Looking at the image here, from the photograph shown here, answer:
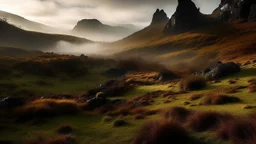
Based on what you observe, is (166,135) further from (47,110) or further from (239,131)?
(47,110)

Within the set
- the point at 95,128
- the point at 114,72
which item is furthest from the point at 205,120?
the point at 114,72

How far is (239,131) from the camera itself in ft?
37.8

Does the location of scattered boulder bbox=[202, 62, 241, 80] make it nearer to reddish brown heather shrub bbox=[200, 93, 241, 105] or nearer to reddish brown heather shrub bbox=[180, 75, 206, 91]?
reddish brown heather shrub bbox=[180, 75, 206, 91]

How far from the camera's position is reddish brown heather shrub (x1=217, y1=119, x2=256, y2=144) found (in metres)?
10.5

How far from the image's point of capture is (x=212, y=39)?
167500mm

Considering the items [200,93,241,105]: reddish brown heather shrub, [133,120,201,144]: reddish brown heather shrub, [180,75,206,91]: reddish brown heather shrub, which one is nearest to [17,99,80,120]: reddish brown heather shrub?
[200,93,241,105]: reddish brown heather shrub

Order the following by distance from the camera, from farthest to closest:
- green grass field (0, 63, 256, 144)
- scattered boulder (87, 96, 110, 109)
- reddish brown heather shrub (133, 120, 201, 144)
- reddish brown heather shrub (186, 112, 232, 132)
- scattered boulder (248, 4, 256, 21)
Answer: scattered boulder (248, 4, 256, 21) → scattered boulder (87, 96, 110, 109) → green grass field (0, 63, 256, 144) → reddish brown heather shrub (186, 112, 232, 132) → reddish brown heather shrub (133, 120, 201, 144)

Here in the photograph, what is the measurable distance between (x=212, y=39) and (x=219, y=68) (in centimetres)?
13290

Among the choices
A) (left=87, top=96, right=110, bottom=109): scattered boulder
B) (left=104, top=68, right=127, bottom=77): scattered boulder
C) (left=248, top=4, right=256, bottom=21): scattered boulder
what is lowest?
(left=104, top=68, right=127, bottom=77): scattered boulder

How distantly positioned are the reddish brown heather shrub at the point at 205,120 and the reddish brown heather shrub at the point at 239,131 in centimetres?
177

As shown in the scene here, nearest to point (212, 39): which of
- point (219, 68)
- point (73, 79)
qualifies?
point (73, 79)

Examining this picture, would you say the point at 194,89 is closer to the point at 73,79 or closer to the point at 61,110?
the point at 61,110

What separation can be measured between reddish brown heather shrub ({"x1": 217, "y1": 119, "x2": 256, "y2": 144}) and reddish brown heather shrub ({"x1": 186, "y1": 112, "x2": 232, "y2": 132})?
5.82 ft

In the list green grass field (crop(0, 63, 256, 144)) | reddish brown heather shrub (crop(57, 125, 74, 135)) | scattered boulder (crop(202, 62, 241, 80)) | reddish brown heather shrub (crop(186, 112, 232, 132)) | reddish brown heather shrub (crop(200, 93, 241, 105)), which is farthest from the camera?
scattered boulder (crop(202, 62, 241, 80))
